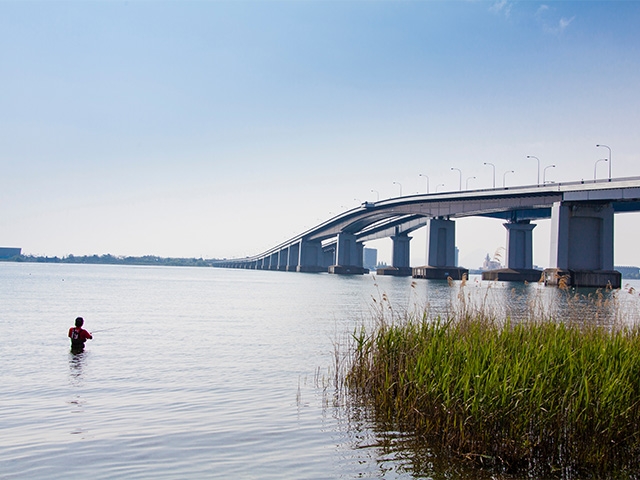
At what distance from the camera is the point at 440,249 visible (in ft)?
365

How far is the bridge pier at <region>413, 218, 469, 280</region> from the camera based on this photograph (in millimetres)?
109750

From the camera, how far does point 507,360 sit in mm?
9391

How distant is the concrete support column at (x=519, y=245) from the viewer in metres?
109

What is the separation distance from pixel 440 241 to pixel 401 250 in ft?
130

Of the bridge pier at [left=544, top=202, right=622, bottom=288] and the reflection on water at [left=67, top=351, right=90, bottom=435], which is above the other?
the bridge pier at [left=544, top=202, right=622, bottom=288]

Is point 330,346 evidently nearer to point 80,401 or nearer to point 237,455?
point 80,401

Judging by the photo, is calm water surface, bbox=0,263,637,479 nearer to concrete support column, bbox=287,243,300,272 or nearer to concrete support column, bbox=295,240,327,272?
concrete support column, bbox=295,240,327,272

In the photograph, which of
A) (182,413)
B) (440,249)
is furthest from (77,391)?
(440,249)

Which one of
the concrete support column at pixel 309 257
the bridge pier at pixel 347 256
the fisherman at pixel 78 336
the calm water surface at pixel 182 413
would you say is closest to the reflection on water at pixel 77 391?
the calm water surface at pixel 182 413

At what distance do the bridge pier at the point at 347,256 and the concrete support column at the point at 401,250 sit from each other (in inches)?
346

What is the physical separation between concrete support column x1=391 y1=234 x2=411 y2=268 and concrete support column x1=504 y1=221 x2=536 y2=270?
41596 millimetres

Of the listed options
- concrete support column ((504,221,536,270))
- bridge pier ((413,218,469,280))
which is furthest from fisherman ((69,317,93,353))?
concrete support column ((504,221,536,270))

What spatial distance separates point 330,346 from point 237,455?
12653 mm

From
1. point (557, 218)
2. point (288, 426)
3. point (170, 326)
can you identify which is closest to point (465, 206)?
point (557, 218)
